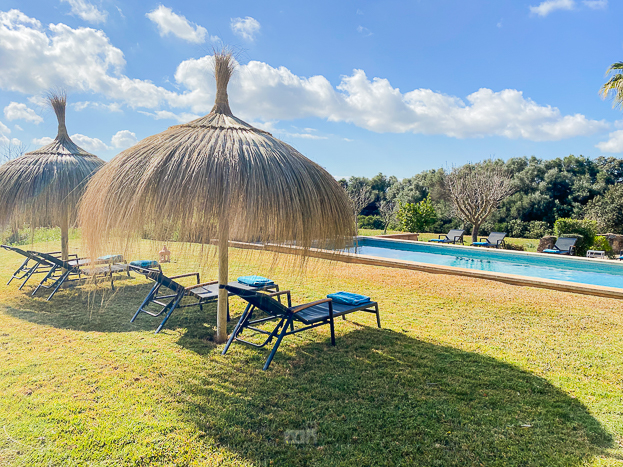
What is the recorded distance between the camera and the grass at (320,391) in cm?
238

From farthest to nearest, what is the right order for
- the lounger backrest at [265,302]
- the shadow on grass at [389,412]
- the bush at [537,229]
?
the bush at [537,229] → the lounger backrest at [265,302] → the shadow on grass at [389,412]

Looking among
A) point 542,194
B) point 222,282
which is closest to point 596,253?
point 542,194

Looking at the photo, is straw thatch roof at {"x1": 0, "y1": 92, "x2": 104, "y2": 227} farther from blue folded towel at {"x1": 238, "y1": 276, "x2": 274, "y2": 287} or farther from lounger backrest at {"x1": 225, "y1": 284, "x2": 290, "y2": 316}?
lounger backrest at {"x1": 225, "y1": 284, "x2": 290, "y2": 316}

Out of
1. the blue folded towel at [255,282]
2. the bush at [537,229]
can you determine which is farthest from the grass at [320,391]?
the bush at [537,229]

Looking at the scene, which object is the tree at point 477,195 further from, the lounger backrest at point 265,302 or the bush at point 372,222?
the lounger backrest at point 265,302

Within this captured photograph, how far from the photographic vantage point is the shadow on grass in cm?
236

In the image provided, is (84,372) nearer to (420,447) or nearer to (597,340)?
(420,447)

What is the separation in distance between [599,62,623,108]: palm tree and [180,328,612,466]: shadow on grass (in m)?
14.2

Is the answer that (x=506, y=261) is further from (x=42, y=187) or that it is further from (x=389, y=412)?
(x=42, y=187)

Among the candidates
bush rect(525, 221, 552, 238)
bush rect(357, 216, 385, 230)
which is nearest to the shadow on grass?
bush rect(525, 221, 552, 238)

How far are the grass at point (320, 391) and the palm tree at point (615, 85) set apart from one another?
38.3 feet

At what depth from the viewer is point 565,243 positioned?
1264cm

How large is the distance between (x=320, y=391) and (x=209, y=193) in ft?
6.70

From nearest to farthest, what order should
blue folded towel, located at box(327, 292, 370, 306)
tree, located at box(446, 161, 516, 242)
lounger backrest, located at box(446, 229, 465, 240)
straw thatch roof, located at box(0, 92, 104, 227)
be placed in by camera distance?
blue folded towel, located at box(327, 292, 370, 306) < straw thatch roof, located at box(0, 92, 104, 227) < tree, located at box(446, 161, 516, 242) < lounger backrest, located at box(446, 229, 465, 240)
